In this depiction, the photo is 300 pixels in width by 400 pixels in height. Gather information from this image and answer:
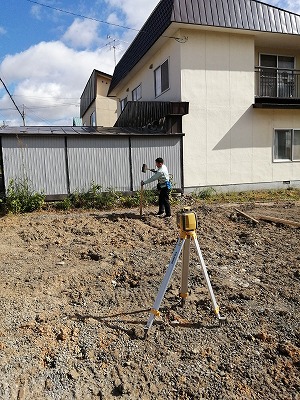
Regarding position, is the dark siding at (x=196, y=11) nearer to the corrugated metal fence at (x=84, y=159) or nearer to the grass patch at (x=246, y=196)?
the corrugated metal fence at (x=84, y=159)

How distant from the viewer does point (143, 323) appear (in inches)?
141

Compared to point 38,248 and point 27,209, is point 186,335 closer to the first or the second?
point 38,248

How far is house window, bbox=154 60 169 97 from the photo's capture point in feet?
43.7

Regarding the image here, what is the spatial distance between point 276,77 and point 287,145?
2.94 m

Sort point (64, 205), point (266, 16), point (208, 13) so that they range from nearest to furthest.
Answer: point (64, 205) → point (208, 13) → point (266, 16)

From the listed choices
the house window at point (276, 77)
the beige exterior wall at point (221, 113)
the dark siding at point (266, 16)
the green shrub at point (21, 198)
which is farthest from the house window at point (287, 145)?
the green shrub at point (21, 198)

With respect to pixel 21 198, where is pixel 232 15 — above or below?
above

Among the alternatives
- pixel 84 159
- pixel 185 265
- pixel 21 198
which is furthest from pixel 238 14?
pixel 185 265

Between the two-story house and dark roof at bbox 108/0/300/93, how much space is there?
0.11 feet

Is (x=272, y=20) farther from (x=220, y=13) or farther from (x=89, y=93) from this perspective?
(x=89, y=93)

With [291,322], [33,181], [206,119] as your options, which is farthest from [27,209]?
[291,322]

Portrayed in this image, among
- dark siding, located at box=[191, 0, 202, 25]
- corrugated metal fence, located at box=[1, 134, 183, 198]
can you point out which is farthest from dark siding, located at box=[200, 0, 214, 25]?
corrugated metal fence, located at box=[1, 134, 183, 198]

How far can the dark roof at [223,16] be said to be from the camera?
11.4 meters

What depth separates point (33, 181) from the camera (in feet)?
33.8
